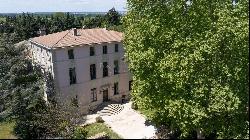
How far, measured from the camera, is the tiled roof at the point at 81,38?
150 feet

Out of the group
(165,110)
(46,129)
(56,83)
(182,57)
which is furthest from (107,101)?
(182,57)

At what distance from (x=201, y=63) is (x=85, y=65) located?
776 inches

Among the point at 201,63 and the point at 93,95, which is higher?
the point at 201,63

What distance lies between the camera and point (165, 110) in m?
35.1

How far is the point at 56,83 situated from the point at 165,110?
1610 cm

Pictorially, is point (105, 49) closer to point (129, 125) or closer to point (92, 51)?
point (92, 51)

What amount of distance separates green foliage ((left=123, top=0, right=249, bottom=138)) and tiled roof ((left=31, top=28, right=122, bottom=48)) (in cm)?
1300

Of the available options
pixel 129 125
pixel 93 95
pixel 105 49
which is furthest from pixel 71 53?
pixel 129 125

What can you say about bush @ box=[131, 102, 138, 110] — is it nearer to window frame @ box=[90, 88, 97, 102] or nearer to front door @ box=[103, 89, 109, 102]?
front door @ box=[103, 89, 109, 102]

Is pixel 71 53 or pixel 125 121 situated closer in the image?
pixel 125 121

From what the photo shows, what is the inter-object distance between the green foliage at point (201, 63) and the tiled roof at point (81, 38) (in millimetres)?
13002

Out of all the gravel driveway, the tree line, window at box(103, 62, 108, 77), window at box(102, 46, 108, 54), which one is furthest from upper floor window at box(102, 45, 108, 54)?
the tree line

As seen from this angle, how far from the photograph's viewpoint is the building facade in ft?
149

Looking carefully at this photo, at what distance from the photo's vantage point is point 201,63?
31.2 m
